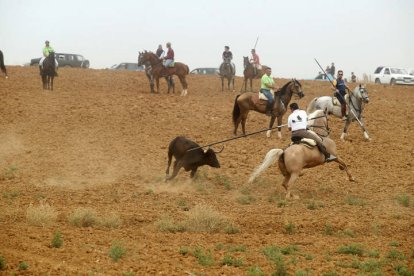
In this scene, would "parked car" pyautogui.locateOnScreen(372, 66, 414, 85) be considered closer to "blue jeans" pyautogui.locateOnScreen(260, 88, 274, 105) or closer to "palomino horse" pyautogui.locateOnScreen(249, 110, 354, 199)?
"blue jeans" pyautogui.locateOnScreen(260, 88, 274, 105)

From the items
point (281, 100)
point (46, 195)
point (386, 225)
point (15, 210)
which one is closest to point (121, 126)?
point (281, 100)

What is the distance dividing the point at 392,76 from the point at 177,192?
105 ft

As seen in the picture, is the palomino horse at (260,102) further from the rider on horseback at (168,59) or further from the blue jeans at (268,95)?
the rider on horseback at (168,59)

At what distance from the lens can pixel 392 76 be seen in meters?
48.3

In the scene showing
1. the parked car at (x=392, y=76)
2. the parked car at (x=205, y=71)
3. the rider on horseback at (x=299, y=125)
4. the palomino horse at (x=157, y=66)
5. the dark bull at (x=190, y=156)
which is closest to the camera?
the rider on horseback at (x=299, y=125)

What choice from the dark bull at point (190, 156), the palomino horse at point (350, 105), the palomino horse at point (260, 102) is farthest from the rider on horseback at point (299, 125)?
the palomino horse at point (350, 105)

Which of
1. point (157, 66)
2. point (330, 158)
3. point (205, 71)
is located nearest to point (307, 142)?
point (330, 158)

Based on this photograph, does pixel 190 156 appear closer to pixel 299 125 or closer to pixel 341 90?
pixel 299 125

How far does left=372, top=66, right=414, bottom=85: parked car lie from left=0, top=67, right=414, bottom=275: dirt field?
32.3 ft

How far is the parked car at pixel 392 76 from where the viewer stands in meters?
48.0

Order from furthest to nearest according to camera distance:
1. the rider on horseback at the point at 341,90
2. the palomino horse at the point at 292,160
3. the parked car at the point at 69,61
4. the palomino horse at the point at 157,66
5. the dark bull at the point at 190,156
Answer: the parked car at the point at 69,61 < the palomino horse at the point at 157,66 < the rider on horseback at the point at 341,90 < the dark bull at the point at 190,156 < the palomino horse at the point at 292,160

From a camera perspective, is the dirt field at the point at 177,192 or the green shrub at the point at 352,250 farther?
the green shrub at the point at 352,250

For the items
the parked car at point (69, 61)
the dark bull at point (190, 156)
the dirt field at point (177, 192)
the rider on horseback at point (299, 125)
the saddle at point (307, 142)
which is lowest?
the dirt field at point (177, 192)

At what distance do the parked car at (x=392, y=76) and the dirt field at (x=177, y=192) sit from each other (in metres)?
9.84
